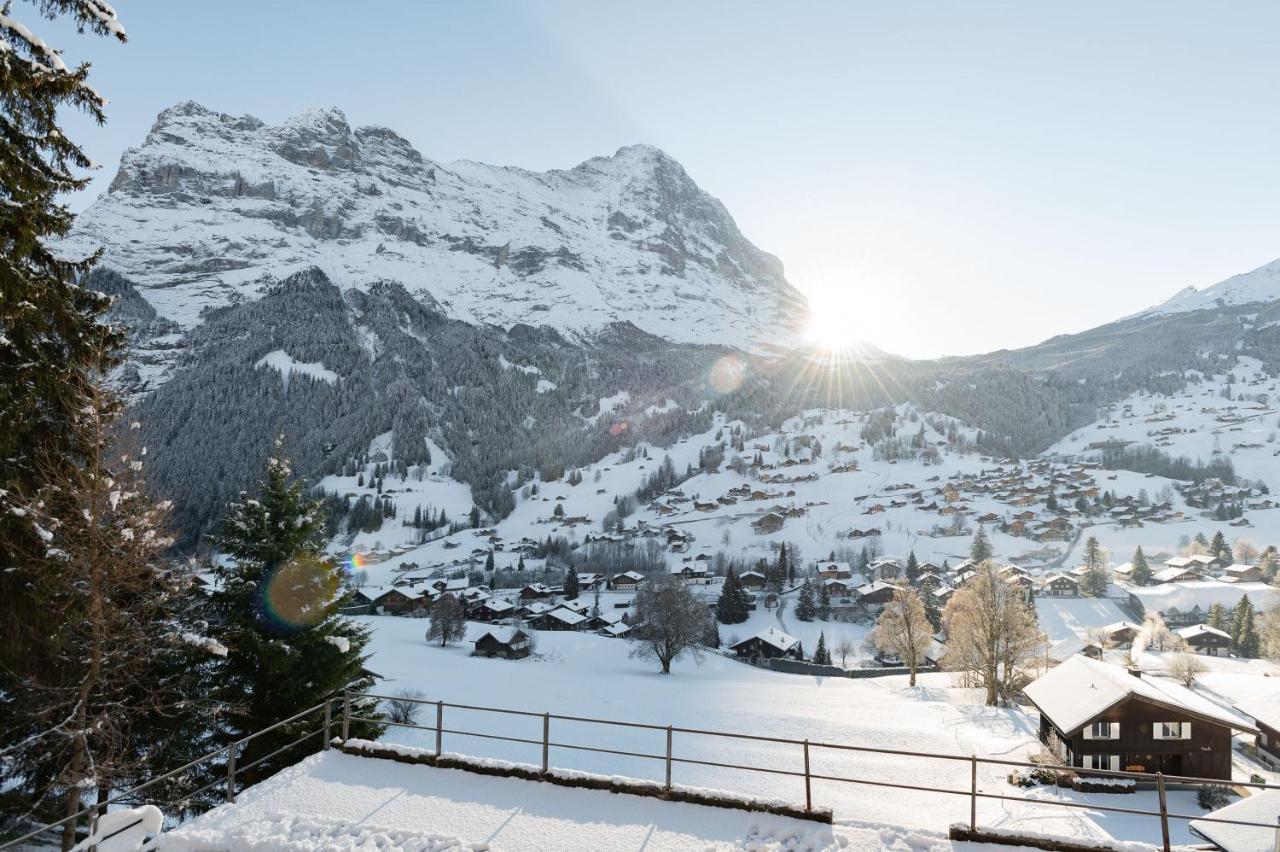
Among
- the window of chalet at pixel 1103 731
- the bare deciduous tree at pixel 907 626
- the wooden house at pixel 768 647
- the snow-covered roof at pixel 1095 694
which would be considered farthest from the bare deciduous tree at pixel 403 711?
the wooden house at pixel 768 647

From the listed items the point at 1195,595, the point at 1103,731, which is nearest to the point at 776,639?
the point at 1103,731

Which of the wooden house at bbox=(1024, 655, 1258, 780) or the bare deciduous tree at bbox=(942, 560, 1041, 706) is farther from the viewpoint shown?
the bare deciduous tree at bbox=(942, 560, 1041, 706)

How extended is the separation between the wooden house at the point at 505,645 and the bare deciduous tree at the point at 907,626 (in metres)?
34.1

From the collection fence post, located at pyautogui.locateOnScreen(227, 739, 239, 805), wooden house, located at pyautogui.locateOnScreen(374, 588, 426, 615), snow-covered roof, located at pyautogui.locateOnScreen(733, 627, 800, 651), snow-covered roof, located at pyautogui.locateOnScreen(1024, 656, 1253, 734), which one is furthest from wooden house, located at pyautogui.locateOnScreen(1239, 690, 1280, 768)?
wooden house, located at pyautogui.locateOnScreen(374, 588, 426, 615)

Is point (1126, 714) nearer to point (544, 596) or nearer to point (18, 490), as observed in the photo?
point (18, 490)

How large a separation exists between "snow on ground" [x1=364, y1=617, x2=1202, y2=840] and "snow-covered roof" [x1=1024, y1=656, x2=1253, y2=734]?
2650mm

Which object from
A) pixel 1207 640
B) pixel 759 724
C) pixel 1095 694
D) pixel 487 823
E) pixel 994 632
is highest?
pixel 487 823

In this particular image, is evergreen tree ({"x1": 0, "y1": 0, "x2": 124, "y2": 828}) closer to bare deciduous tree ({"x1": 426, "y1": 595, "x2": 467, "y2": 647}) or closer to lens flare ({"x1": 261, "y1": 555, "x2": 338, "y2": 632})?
lens flare ({"x1": 261, "y1": 555, "x2": 338, "y2": 632})

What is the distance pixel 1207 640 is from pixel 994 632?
5150 centimetres

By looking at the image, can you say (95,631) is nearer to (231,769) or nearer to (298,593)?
(298,593)

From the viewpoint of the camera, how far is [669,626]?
2208 inches

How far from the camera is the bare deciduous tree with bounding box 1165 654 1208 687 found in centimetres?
5316

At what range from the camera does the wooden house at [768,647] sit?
222ft

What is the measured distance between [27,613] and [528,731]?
2758cm
